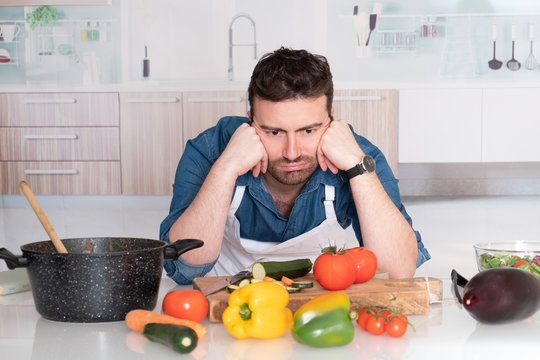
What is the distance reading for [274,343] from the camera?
862mm

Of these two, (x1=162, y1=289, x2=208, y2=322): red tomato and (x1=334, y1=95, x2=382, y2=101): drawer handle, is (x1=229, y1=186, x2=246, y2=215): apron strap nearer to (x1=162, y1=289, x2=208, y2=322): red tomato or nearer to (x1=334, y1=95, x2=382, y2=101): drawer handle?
(x1=162, y1=289, x2=208, y2=322): red tomato

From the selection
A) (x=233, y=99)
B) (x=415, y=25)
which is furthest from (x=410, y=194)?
(x=233, y=99)

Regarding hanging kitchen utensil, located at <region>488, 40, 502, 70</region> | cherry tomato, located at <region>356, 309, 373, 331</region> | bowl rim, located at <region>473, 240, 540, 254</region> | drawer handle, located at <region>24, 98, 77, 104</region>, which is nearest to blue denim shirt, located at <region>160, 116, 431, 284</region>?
bowl rim, located at <region>473, 240, 540, 254</region>

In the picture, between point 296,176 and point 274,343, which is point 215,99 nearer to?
point 296,176

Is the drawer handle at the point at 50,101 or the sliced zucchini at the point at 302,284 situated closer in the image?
the sliced zucchini at the point at 302,284

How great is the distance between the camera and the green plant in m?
5.40

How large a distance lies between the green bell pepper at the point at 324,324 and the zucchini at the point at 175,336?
0.13 meters

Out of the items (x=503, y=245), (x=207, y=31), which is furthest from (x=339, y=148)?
(x=207, y=31)

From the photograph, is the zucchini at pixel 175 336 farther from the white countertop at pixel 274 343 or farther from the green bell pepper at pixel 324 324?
the green bell pepper at pixel 324 324

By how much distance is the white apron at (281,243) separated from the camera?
177cm

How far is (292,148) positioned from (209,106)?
3.60 metres

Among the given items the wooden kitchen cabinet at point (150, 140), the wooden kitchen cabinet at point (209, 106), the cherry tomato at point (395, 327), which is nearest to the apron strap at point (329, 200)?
the cherry tomato at point (395, 327)

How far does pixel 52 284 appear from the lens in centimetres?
92

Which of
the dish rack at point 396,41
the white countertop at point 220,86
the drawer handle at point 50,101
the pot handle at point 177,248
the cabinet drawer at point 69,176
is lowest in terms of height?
the cabinet drawer at point 69,176
